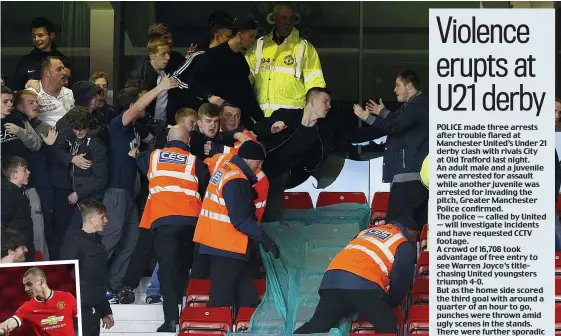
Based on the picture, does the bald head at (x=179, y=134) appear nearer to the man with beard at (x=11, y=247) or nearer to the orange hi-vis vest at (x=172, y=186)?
the orange hi-vis vest at (x=172, y=186)

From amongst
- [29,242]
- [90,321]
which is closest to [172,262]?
[90,321]

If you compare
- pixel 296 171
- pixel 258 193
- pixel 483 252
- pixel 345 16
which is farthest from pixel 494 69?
pixel 345 16

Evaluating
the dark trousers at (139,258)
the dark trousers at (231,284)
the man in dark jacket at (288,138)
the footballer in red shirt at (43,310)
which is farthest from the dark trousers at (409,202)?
the footballer in red shirt at (43,310)

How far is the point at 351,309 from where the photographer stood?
8.09 meters

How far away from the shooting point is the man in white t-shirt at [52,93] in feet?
30.6

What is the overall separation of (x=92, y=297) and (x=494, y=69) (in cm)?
298

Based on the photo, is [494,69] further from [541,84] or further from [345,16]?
[345,16]

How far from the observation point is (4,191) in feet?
28.8

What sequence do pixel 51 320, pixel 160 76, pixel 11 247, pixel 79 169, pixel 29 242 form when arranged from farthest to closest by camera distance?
1. pixel 160 76
2. pixel 79 169
3. pixel 29 242
4. pixel 11 247
5. pixel 51 320

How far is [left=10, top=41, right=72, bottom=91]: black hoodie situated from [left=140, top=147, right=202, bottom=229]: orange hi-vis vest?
127 cm

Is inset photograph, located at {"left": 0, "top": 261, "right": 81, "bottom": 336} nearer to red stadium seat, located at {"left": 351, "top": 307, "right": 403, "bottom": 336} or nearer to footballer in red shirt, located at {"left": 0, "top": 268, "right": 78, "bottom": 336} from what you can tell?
footballer in red shirt, located at {"left": 0, "top": 268, "right": 78, "bottom": 336}

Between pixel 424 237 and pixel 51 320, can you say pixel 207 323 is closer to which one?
pixel 51 320

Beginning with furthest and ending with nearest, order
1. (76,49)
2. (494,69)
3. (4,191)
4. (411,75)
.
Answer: (76,49) < (411,75) < (4,191) < (494,69)

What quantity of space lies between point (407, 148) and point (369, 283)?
1.54 meters
